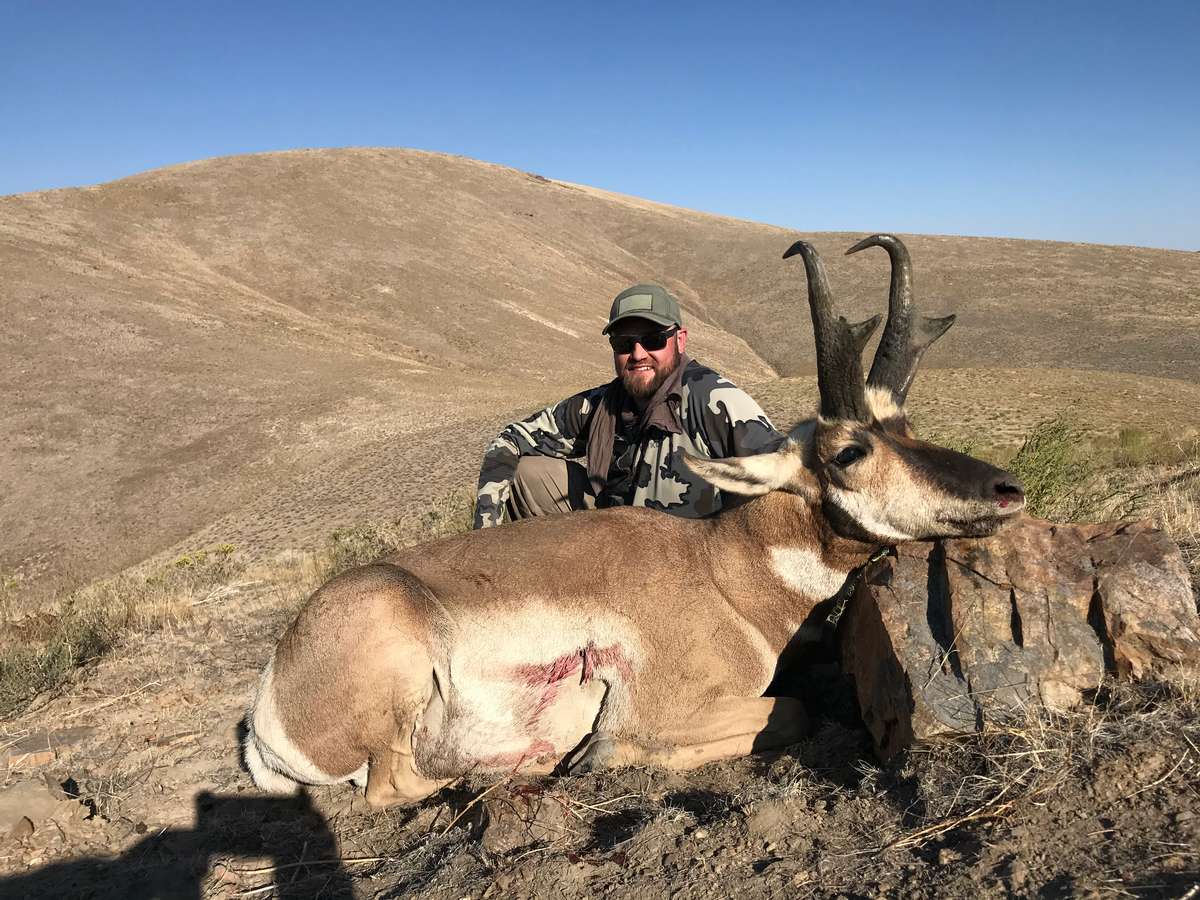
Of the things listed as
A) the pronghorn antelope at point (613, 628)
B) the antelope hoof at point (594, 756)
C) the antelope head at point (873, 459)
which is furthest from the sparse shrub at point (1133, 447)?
the antelope hoof at point (594, 756)

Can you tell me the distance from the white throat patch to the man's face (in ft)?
9.07

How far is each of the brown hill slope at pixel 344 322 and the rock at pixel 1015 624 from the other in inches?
667

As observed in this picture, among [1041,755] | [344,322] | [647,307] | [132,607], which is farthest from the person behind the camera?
[344,322]

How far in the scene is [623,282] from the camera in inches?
3310

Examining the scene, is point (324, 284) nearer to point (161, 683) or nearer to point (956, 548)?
point (161, 683)

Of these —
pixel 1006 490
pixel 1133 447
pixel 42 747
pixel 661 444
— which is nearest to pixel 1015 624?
pixel 1006 490

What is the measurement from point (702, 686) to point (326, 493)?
2011 centimetres

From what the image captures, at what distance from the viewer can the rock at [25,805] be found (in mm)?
5352

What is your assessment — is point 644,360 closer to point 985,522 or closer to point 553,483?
point 553,483

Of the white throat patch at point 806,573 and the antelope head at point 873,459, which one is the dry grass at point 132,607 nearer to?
the white throat patch at point 806,573

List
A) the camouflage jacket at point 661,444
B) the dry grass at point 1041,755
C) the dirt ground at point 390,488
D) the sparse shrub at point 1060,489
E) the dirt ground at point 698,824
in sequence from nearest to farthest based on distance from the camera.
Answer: the dirt ground at point 698,824, the dry grass at point 1041,755, the dirt ground at point 390,488, the camouflage jacket at point 661,444, the sparse shrub at point 1060,489

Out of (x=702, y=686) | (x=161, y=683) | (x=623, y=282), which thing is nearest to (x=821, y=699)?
(x=702, y=686)

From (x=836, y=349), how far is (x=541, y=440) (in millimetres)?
4037

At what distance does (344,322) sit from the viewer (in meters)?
50.8
